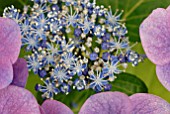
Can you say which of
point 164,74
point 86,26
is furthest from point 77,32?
point 164,74

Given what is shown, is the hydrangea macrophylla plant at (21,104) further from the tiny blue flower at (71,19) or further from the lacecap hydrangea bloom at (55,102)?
the tiny blue flower at (71,19)

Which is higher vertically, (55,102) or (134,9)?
(134,9)

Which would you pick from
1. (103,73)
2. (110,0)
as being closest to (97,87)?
(103,73)

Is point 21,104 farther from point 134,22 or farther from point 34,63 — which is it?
point 134,22

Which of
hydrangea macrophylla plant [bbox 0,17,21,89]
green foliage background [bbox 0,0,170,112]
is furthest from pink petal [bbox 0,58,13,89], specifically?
green foliage background [bbox 0,0,170,112]

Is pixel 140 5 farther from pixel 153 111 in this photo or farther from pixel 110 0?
pixel 153 111

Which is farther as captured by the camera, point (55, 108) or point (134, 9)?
point (134, 9)
